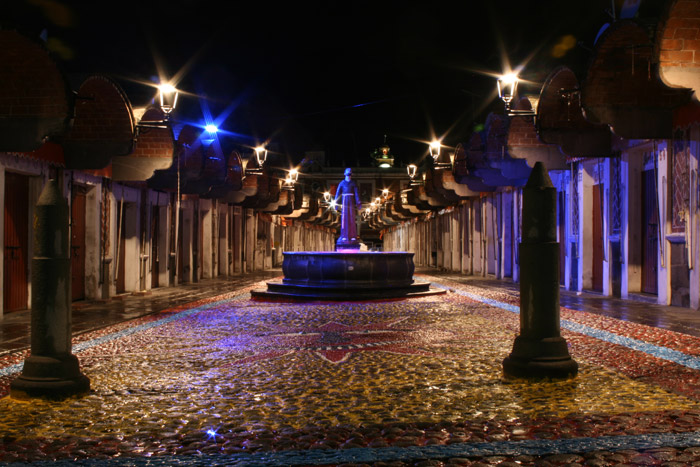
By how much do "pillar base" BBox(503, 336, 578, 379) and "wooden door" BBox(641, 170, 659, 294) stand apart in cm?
794

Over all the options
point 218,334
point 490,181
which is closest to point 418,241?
point 490,181

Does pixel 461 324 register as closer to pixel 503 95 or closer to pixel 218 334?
pixel 218 334

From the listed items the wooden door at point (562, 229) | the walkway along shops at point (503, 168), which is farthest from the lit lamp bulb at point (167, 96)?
the wooden door at point (562, 229)

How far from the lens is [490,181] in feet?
64.4

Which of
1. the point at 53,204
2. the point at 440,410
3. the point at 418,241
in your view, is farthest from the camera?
the point at 418,241

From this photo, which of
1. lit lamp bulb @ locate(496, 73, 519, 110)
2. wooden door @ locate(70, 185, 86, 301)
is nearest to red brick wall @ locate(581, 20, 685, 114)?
lit lamp bulb @ locate(496, 73, 519, 110)

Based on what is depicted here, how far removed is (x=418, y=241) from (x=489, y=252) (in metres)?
22.4

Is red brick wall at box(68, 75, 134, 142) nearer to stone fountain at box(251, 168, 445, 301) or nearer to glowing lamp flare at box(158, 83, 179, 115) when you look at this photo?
glowing lamp flare at box(158, 83, 179, 115)

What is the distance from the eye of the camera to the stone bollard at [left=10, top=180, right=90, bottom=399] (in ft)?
16.0

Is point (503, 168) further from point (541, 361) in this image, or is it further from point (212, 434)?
point (212, 434)

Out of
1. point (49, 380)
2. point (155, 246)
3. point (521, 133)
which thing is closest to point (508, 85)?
point (521, 133)

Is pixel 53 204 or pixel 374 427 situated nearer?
pixel 374 427

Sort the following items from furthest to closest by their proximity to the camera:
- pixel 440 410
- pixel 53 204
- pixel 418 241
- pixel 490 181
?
1. pixel 418 241
2. pixel 490 181
3. pixel 53 204
4. pixel 440 410

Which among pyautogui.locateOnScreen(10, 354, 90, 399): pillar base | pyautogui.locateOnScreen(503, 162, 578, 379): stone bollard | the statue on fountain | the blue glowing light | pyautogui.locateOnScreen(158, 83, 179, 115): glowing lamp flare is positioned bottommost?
the blue glowing light
